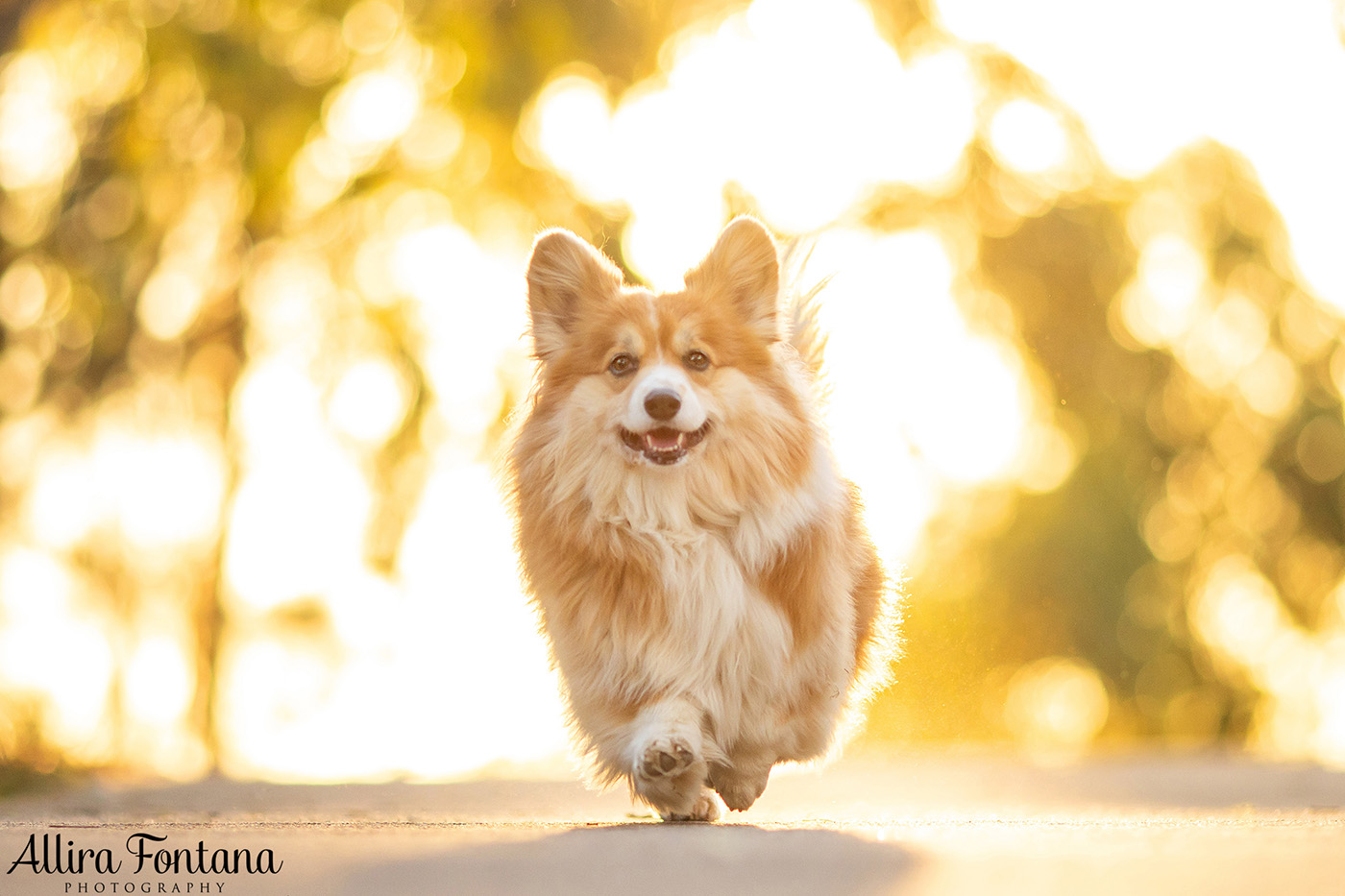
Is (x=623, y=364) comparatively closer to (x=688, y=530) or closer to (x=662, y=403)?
(x=662, y=403)

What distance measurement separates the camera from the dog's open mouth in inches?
180

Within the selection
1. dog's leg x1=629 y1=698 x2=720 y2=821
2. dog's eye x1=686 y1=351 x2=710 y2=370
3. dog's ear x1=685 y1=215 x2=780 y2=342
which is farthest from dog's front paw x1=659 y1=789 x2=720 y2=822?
dog's ear x1=685 y1=215 x2=780 y2=342

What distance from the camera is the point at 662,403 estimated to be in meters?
4.46

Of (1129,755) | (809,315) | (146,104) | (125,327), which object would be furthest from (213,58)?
(1129,755)

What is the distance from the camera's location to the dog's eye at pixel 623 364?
4.75 m

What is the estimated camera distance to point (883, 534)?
5.93 meters

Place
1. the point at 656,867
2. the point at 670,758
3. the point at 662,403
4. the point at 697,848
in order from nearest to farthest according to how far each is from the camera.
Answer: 1. the point at 656,867
2. the point at 697,848
3. the point at 670,758
4. the point at 662,403

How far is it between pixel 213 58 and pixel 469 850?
23.6 feet

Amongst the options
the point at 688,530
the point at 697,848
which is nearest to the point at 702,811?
the point at 688,530

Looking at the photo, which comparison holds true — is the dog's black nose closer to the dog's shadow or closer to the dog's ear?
the dog's ear

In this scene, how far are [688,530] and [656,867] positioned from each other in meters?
1.49

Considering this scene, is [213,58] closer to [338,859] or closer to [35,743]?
[35,743]

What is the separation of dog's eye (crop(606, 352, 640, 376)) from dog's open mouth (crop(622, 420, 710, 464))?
21cm

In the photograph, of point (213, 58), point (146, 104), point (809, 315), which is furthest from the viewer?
point (146, 104)
